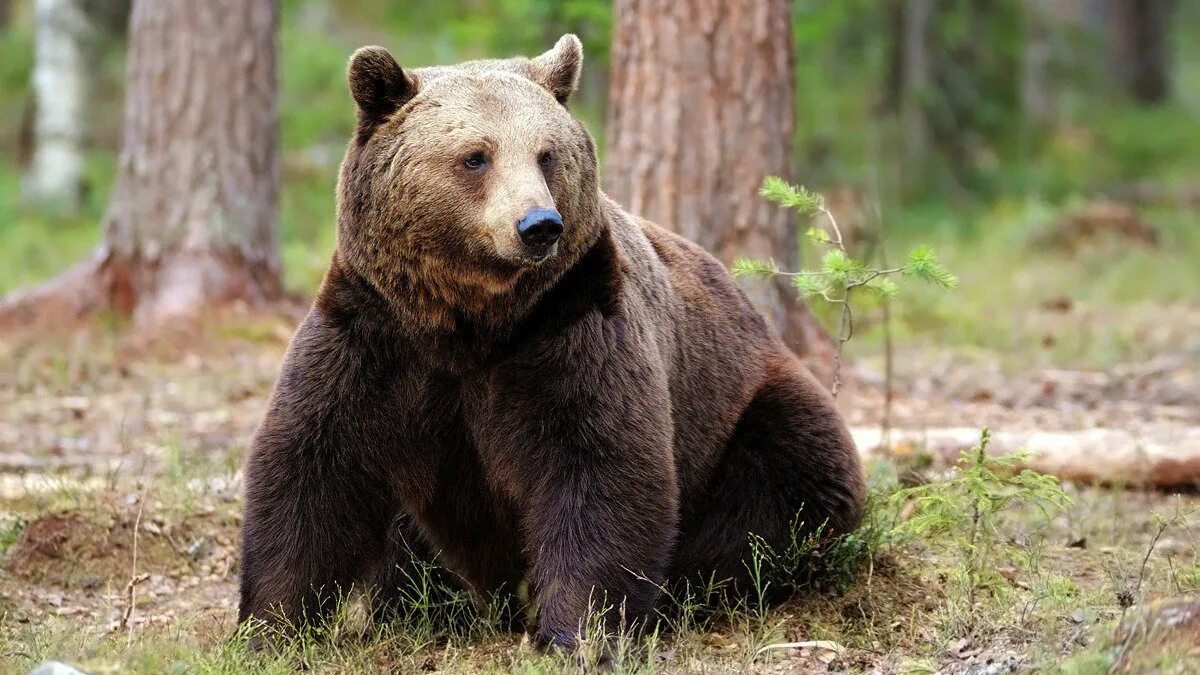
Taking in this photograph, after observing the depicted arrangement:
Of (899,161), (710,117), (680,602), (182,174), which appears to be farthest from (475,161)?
(899,161)

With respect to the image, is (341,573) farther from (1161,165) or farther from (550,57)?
(1161,165)

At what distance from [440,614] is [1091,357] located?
6515 millimetres

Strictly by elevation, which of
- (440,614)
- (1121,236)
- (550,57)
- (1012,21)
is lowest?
(440,614)

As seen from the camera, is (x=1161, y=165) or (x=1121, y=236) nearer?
(x=1121, y=236)

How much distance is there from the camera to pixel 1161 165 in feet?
81.0

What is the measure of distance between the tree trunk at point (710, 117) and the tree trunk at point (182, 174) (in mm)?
3547

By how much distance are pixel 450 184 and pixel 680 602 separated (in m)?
1.78

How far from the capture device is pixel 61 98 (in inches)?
623

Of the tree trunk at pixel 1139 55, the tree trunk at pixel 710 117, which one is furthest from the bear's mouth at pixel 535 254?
the tree trunk at pixel 1139 55

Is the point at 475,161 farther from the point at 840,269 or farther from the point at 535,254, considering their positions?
the point at 840,269

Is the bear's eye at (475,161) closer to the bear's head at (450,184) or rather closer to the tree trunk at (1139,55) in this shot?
the bear's head at (450,184)

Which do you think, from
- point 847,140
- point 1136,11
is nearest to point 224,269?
point 847,140

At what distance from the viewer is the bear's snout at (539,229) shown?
4.11m

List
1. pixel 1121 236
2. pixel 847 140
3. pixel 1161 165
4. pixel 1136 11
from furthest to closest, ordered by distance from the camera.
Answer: pixel 1136 11 → pixel 1161 165 → pixel 847 140 → pixel 1121 236
